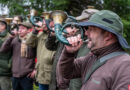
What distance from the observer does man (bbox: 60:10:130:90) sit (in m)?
1.93

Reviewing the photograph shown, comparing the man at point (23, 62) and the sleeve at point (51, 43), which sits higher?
the sleeve at point (51, 43)

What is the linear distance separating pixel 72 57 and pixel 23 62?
2981mm

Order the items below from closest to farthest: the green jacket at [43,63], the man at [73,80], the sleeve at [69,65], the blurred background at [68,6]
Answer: the sleeve at [69,65]
the man at [73,80]
the green jacket at [43,63]
the blurred background at [68,6]

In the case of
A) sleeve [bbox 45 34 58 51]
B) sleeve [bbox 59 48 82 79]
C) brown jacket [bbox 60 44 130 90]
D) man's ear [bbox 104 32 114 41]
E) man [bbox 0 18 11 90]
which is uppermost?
man's ear [bbox 104 32 114 41]

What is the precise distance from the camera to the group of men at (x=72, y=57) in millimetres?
1998

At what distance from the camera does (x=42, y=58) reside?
14.6 ft

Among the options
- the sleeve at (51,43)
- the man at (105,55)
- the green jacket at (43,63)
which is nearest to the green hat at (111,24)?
the man at (105,55)

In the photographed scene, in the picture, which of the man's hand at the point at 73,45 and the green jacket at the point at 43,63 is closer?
the man's hand at the point at 73,45

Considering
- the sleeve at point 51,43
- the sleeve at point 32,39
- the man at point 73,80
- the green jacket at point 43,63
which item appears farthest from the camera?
the sleeve at point 32,39

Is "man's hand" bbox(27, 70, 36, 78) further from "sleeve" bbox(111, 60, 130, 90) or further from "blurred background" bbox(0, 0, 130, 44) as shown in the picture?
"sleeve" bbox(111, 60, 130, 90)

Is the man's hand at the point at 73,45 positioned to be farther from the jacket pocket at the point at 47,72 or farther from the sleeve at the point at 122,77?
the jacket pocket at the point at 47,72

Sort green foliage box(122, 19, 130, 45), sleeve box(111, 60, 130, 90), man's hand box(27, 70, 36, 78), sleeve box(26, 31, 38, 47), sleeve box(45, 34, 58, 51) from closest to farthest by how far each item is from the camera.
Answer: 1. sleeve box(111, 60, 130, 90)
2. sleeve box(45, 34, 58, 51)
3. sleeve box(26, 31, 38, 47)
4. man's hand box(27, 70, 36, 78)
5. green foliage box(122, 19, 130, 45)

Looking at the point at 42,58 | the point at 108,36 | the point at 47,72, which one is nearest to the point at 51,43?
the point at 42,58

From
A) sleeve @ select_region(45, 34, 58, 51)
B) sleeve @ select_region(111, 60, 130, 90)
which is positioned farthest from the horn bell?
sleeve @ select_region(111, 60, 130, 90)
